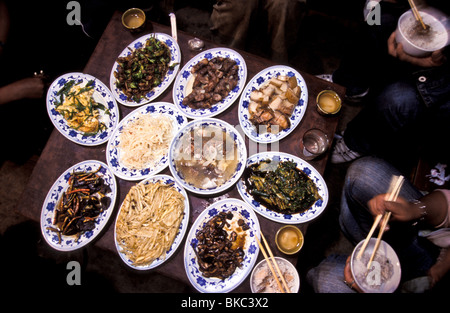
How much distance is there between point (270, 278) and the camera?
2.54 metres

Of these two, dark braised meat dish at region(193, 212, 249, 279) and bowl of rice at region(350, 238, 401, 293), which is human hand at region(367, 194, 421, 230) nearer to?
bowl of rice at region(350, 238, 401, 293)

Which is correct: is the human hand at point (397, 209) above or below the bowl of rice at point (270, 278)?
above

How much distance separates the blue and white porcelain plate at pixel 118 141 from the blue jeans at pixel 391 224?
7.28ft

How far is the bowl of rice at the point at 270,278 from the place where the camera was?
249 centimetres

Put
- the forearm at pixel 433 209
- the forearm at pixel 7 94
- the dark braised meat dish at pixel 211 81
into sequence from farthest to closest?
the forearm at pixel 7 94 → the dark braised meat dish at pixel 211 81 → the forearm at pixel 433 209

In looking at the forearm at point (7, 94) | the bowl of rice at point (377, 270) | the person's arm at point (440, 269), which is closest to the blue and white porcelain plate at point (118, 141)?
the forearm at point (7, 94)

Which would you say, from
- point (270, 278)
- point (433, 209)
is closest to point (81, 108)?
point (270, 278)

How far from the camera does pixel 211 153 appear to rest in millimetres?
2975

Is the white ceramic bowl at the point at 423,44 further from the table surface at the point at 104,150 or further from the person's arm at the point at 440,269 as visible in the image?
the person's arm at the point at 440,269

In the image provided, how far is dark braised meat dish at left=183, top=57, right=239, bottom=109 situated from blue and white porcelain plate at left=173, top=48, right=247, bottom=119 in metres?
0.05

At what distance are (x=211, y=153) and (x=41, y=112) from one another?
2860 mm

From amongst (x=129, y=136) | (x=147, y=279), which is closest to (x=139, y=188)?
(x=129, y=136)

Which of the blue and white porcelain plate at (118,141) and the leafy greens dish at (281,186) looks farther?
the blue and white porcelain plate at (118,141)

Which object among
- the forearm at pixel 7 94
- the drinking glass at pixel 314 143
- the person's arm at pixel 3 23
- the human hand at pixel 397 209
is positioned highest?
the person's arm at pixel 3 23
